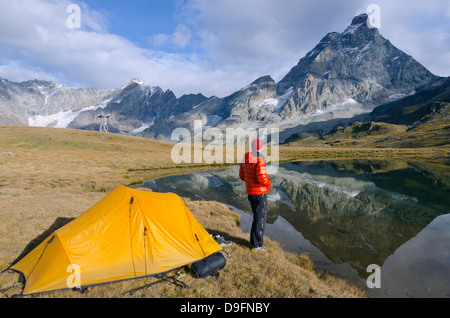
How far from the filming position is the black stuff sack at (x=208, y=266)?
27.5ft

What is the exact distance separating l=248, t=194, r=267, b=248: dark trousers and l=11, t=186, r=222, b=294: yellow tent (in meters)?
2.09

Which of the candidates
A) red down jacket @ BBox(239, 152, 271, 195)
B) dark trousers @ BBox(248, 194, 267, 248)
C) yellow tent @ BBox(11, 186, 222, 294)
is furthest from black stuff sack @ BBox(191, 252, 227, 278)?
red down jacket @ BBox(239, 152, 271, 195)

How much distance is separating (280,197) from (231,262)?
59.7 feet

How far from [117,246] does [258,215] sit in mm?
6164

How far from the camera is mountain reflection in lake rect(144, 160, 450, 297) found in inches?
409

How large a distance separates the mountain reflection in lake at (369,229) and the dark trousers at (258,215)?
3.24 metres

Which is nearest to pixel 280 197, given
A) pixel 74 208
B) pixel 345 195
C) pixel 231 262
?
pixel 345 195

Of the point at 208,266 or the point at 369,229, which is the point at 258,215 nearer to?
the point at 208,266

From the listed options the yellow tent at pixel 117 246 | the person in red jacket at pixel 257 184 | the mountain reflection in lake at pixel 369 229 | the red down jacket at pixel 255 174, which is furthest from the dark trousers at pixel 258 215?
the mountain reflection in lake at pixel 369 229

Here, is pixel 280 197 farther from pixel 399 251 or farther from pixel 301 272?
pixel 301 272

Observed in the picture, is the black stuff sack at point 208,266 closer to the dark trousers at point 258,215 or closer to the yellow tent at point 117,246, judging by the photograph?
the yellow tent at point 117,246

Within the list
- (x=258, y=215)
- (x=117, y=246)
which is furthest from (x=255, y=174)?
(x=117, y=246)

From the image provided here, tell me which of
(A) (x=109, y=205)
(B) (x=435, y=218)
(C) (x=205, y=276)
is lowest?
(B) (x=435, y=218)
